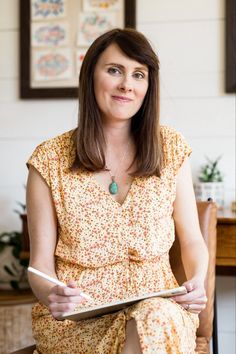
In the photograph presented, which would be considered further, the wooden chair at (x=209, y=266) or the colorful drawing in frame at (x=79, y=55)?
the colorful drawing in frame at (x=79, y=55)

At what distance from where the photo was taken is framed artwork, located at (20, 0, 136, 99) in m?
2.64

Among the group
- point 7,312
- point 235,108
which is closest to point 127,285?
point 7,312

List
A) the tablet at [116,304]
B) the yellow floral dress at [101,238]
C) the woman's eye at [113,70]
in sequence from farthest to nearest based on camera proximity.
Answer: the woman's eye at [113,70] → the yellow floral dress at [101,238] → the tablet at [116,304]

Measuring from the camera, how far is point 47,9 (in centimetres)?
270

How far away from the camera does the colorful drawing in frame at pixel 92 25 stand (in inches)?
104

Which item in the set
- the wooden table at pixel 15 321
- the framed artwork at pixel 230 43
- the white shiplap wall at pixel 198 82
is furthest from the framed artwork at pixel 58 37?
the wooden table at pixel 15 321

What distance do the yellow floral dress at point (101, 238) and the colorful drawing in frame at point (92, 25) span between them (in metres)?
0.98

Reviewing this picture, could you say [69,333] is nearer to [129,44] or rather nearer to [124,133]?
[124,133]

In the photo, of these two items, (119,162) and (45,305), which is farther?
(119,162)

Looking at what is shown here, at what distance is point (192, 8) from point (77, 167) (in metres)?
1.15

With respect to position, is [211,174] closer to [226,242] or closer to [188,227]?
[226,242]

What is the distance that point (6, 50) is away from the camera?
275 cm

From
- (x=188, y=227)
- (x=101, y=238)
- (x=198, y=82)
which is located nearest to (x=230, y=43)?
(x=198, y=82)

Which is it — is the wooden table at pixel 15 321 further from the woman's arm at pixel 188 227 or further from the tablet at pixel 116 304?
the tablet at pixel 116 304
